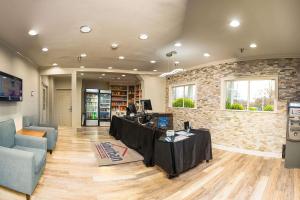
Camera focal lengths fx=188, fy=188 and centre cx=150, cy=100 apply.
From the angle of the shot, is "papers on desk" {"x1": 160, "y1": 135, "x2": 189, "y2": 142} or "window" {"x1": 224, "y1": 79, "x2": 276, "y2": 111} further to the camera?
"window" {"x1": 224, "y1": 79, "x2": 276, "y2": 111}

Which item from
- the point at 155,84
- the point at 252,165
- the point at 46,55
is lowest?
the point at 252,165

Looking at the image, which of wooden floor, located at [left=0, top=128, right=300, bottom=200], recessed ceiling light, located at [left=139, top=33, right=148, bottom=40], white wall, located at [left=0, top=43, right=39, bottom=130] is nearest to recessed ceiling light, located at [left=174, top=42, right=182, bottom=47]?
recessed ceiling light, located at [left=139, top=33, right=148, bottom=40]

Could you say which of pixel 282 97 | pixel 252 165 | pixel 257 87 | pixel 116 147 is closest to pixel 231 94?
pixel 257 87

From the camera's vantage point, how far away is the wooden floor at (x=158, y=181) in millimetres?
2807

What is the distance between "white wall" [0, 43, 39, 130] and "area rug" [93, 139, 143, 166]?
220cm

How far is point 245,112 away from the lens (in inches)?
208

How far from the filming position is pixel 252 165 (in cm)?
424

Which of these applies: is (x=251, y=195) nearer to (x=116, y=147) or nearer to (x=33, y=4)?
(x=116, y=147)

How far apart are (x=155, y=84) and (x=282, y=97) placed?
4.79 metres

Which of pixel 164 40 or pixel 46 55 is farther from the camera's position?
pixel 46 55

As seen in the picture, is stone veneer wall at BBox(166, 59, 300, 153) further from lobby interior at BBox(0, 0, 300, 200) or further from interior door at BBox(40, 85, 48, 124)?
interior door at BBox(40, 85, 48, 124)

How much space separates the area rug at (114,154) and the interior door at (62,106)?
481cm

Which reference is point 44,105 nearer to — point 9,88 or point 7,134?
point 9,88

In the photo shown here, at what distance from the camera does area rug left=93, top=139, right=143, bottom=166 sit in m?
4.29
